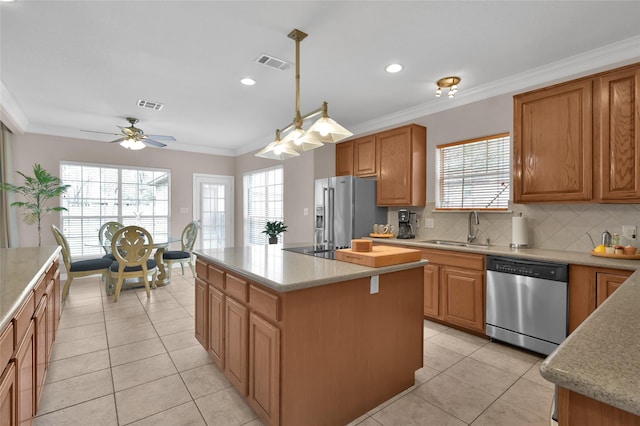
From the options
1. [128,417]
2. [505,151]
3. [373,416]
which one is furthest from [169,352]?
[505,151]

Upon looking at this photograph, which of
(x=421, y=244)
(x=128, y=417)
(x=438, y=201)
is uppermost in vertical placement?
(x=438, y=201)

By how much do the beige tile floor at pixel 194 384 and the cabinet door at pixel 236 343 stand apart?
166 millimetres

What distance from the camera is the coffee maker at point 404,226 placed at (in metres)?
4.20

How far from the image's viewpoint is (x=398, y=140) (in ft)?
13.5

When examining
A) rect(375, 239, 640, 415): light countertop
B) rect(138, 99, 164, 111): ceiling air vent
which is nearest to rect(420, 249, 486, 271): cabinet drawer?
rect(375, 239, 640, 415): light countertop

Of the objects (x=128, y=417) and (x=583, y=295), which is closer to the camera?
(x=128, y=417)

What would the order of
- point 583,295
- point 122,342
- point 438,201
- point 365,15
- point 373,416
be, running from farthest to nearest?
point 438,201 < point 122,342 < point 583,295 < point 365,15 < point 373,416

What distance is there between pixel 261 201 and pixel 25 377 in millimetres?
5358

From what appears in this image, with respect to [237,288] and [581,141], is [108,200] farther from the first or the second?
[581,141]

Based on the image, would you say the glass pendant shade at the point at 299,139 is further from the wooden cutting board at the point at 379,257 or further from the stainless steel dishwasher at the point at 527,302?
the stainless steel dishwasher at the point at 527,302

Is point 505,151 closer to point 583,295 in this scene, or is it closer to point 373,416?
point 583,295

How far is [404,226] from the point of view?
4.23m

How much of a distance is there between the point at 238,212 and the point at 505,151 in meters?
5.69

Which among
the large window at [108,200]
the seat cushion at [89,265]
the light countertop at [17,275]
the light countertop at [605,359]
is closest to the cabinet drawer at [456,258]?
the light countertop at [605,359]
